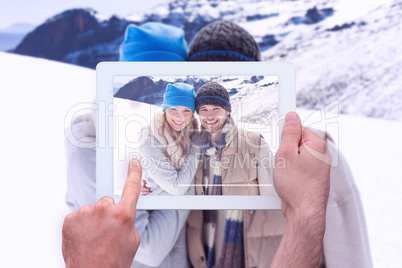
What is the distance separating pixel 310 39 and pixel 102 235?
1.34m

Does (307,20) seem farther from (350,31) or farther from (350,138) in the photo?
(350,138)

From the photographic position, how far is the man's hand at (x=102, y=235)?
376 mm

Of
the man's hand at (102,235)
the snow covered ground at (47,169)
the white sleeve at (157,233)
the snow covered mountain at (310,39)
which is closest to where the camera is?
the man's hand at (102,235)

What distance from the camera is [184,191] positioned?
447 mm

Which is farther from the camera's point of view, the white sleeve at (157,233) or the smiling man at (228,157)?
the white sleeve at (157,233)

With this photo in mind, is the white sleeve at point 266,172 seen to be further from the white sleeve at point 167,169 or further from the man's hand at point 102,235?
the man's hand at point 102,235

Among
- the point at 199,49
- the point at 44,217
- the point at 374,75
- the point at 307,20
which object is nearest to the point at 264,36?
the point at 307,20

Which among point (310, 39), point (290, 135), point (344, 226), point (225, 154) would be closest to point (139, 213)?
point (225, 154)

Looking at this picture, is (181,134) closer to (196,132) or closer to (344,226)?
(196,132)

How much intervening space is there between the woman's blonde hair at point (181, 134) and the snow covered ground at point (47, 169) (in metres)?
0.41

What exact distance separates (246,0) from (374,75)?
77 cm

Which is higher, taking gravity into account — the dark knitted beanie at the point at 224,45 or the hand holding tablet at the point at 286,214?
the dark knitted beanie at the point at 224,45

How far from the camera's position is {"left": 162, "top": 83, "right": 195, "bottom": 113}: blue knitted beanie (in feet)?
1.44

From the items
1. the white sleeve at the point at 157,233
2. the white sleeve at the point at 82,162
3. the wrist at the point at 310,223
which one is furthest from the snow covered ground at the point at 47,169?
the wrist at the point at 310,223
